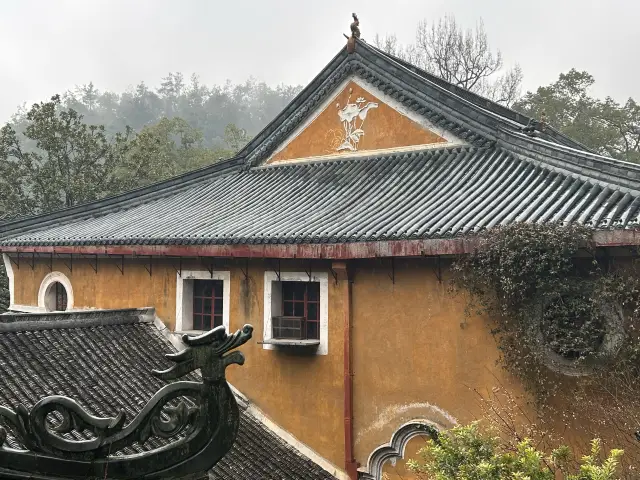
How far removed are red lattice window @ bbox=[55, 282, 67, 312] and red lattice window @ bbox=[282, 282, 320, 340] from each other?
225 inches

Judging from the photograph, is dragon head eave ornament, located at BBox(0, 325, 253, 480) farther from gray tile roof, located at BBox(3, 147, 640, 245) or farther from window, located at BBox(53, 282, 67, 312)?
window, located at BBox(53, 282, 67, 312)

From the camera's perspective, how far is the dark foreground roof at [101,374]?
7531 millimetres

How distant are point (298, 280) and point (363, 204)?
1591 mm

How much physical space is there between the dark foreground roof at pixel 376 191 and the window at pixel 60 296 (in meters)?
1.16

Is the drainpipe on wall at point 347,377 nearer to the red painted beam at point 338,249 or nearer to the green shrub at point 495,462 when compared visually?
the red painted beam at point 338,249

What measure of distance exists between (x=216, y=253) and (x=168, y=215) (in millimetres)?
2836

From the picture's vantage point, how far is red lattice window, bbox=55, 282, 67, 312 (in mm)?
12805

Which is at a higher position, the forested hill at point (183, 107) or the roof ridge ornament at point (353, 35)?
the forested hill at point (183, 107)

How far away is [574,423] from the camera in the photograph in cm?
703

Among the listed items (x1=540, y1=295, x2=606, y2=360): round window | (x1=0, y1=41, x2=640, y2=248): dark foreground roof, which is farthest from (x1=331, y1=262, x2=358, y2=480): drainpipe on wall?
(x1=540, y1=295, x2=606, y2=360): round window

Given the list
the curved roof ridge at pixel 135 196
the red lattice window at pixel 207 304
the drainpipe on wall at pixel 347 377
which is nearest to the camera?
the drainpipe on wall at pixel 347 377

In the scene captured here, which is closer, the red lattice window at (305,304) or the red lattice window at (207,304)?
the red lattice window at (305,304)

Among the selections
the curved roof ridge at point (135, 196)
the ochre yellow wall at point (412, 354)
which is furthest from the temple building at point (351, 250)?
the curved roof ridge at point (135, 196)

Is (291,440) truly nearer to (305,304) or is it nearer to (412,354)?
(305,304)
